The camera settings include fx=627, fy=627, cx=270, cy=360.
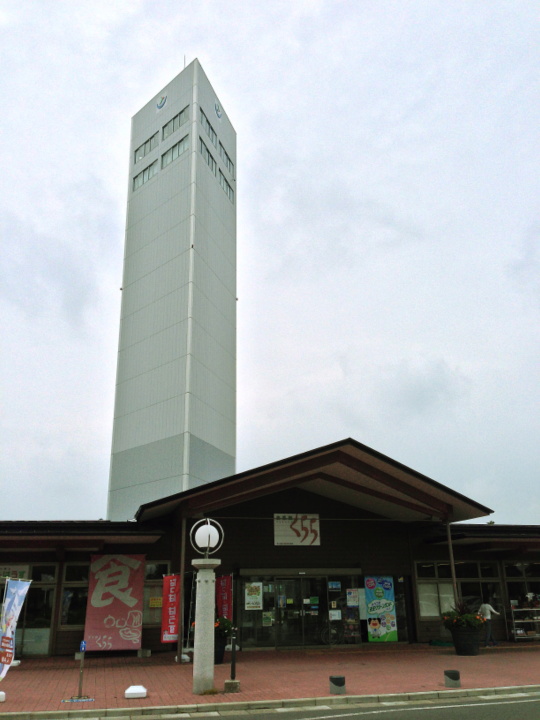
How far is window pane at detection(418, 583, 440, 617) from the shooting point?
21.9 metres

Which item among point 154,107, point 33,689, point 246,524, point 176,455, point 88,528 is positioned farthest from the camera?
point 154,107

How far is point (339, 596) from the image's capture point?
68.9ft

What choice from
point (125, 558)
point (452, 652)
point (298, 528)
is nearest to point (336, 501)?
point (298, 528)

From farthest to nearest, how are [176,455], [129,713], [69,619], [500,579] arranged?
1. [176,455]
2. [500,579]
3. [69,619]
4. [129,713]

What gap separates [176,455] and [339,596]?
17601 millimetres

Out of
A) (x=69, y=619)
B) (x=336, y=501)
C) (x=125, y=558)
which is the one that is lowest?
(x=69, y=619)

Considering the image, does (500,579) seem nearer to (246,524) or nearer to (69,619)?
(246,524)

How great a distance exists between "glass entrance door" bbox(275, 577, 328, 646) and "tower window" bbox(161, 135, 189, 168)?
31.4m

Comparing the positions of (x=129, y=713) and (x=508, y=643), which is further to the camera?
(x=508, y=643)

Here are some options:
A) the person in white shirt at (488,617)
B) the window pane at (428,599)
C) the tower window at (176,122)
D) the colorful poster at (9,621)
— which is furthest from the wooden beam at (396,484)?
the tower window at (176,122)

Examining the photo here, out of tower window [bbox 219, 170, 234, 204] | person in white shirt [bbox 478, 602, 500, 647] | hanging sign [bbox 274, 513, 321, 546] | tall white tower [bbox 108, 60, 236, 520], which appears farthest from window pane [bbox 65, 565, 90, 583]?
tower window [bbox 219, 170, 234, 204]

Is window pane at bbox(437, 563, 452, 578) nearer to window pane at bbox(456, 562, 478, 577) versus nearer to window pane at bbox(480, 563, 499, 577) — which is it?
window pane at bbox(456, 562, 478, 577)

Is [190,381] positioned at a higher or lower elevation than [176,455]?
higher

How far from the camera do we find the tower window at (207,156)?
42.9 meters
